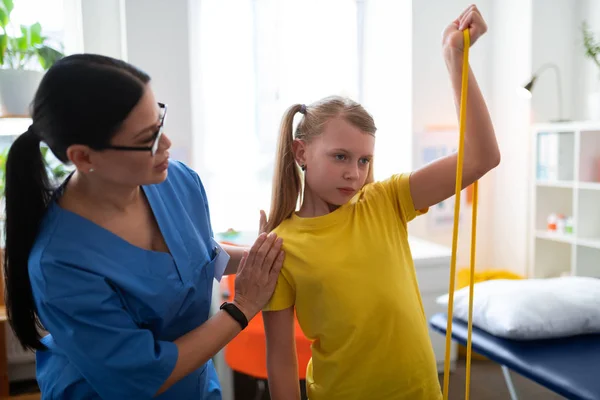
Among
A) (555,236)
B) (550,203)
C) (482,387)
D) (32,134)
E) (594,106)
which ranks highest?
(594,106)

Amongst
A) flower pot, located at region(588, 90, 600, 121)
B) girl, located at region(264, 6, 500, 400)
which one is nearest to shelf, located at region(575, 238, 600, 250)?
flower pot, located at region(588, 90, 600, 121)

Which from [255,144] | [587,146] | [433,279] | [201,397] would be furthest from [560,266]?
[201,397]

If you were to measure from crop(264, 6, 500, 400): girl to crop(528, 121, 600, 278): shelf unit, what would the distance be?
1877 mm

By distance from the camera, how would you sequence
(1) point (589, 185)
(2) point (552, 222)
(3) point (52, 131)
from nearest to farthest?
(3) point (52, 131)
(1) point (589, 185)
(2) point (552, 222)

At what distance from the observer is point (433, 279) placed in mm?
2660

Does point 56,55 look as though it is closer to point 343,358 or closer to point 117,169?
point 117,169

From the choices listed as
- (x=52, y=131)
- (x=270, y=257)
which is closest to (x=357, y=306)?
(x=270, y=257)

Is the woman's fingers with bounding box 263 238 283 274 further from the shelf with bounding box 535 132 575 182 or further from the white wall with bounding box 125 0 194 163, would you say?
the shelf with bounding box 535 132 575 182

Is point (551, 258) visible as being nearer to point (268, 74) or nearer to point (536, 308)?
point (536, 308)

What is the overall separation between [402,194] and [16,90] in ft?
6.18

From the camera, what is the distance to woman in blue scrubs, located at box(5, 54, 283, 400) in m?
0.93

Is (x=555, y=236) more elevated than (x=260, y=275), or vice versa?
(x=260, y=275)

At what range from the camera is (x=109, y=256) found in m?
1.01

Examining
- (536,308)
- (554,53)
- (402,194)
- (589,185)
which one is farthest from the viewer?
(554,53)
